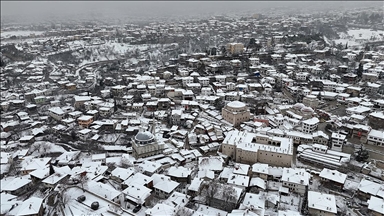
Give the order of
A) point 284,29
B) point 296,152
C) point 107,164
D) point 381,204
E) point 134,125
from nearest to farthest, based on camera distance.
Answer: point 381,204 → point 107,164 → point 296,152 → point 134,125 → point 284,29

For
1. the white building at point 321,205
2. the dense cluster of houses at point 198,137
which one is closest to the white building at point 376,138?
the dense cluster of houses at point 198,137

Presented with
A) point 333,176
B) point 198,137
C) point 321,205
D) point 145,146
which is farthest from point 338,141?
point 145,146

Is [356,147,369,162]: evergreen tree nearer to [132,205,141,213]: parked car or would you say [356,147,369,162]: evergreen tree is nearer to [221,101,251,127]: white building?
[221,101,251,127]: white building

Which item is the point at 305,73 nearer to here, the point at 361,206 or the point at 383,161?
the point at 383,161

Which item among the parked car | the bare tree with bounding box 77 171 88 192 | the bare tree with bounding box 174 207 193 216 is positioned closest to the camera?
the bare tree with bounding box 174 207 193 216

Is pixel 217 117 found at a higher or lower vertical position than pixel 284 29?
lower

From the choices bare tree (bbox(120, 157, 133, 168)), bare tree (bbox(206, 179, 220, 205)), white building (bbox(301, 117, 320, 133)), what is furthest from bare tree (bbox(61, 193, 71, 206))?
white building (bbox(301, 117, 320, 133))

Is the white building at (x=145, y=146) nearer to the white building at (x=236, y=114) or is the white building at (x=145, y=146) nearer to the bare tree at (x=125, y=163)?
the bare tree at (x=125, y=163)

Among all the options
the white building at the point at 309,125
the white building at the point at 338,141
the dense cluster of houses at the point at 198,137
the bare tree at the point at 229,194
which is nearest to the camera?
the bare tree at the point at 229,194

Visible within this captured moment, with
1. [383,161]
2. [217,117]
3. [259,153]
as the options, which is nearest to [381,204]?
[383,161]
